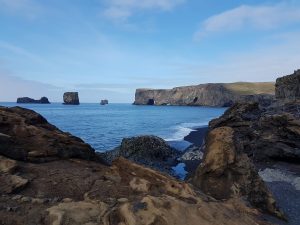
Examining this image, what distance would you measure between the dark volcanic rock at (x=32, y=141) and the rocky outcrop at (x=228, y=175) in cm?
524

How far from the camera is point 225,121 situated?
37.3 m

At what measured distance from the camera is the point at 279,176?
920 inches

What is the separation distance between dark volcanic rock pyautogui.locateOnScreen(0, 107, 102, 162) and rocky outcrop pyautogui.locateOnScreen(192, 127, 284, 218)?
5238mm

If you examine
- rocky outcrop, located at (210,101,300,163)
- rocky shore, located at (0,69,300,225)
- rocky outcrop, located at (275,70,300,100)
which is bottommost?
rocky outcrop, located at (210,101,300,163)

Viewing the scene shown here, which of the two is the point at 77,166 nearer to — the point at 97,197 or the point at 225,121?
the point at 97,197

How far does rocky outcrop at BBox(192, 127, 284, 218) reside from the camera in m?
15.0

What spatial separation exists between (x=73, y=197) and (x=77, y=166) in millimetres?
2517

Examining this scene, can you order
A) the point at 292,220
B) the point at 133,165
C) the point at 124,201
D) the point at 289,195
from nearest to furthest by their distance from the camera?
1. the point at 124,201
2. the point at 133,165
3. the point at 292,220
4. the point at 289,195

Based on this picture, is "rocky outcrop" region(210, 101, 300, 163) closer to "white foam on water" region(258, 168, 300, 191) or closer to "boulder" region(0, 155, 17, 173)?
"white foam on water" region(258, 168, 300, 191)

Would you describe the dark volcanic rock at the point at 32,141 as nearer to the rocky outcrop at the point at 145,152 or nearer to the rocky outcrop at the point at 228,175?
the rocky outcrop at the point at 228,175

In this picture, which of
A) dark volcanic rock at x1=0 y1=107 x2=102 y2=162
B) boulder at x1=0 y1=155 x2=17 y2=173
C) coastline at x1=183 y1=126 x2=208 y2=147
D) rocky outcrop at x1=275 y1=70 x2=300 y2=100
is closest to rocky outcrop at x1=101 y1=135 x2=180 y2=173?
coastline at x1=183 y1=126 x2=208 y2=147

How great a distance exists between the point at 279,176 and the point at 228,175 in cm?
950

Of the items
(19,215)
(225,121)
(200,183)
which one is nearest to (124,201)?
(19,215)

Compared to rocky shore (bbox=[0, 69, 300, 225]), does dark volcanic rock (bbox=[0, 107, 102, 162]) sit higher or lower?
higher
